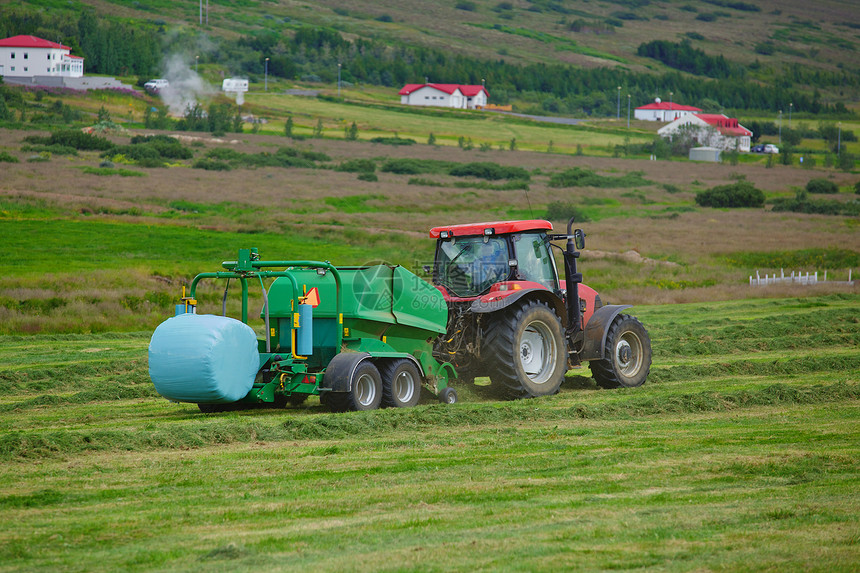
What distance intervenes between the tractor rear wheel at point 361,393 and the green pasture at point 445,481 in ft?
1.46

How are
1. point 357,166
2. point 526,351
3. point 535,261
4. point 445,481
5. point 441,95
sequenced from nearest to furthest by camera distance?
point 445,481
point 526,351
point 535,261
point 357,166
point 441,95

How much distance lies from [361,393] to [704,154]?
369 feet

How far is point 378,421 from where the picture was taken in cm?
1242

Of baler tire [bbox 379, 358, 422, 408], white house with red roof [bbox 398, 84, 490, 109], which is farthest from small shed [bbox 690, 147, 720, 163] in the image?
baler tire [bbox 379, 358, 422, 408]

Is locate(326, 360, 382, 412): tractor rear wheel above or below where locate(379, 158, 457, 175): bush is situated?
below

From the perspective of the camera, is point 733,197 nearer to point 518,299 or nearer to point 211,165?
point 211,165

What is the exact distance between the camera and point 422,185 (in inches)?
2675

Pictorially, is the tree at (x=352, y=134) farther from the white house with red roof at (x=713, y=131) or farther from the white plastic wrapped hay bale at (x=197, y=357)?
the white plastic wrapped hay bale at (x=197, y=357)

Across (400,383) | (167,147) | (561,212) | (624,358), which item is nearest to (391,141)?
(167,147)

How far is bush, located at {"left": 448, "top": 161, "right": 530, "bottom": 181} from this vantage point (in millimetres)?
76812

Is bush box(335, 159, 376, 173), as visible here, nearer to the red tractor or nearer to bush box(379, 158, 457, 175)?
bush box(379, 158, 457, 175)

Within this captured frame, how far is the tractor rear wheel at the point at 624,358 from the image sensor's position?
54.0ft

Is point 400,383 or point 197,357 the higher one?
point 197,357

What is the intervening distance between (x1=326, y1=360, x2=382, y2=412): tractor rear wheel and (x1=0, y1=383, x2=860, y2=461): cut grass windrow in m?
0.42
